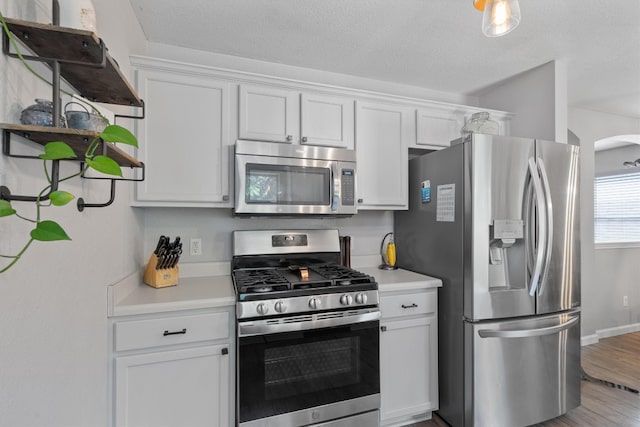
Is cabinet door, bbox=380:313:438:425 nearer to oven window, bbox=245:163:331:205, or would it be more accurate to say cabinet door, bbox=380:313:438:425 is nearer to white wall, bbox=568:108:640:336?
oven window, bbox=245:163:331:205

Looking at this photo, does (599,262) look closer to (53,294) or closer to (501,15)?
(501,15)

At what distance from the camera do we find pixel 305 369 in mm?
1693

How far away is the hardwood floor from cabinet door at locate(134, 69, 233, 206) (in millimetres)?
2057

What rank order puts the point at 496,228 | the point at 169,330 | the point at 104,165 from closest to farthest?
1. the point at 104,165
2. the point at 169,330
3. the point at 496,228

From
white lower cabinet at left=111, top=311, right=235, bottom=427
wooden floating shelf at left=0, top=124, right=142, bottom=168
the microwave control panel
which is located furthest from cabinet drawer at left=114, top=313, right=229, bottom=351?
the microwave control panel

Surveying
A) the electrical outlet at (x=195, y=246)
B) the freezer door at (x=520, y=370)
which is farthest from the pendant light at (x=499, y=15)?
the electrical outlet at (x=195, y=246)

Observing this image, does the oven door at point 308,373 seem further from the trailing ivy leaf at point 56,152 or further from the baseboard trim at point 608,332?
the baseboard trim at point 608,332

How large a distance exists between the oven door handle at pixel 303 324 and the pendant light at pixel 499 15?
1482 mm

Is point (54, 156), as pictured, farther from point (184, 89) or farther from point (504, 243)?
point (504, 243)

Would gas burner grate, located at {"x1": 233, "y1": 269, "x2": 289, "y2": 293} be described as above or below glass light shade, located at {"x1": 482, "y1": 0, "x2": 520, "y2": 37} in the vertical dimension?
below

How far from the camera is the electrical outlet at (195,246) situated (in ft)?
7.07

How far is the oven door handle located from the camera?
1.57m

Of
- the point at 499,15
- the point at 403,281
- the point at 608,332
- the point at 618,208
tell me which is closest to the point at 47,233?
the point at 499,15

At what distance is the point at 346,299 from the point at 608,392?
7.76 feet
